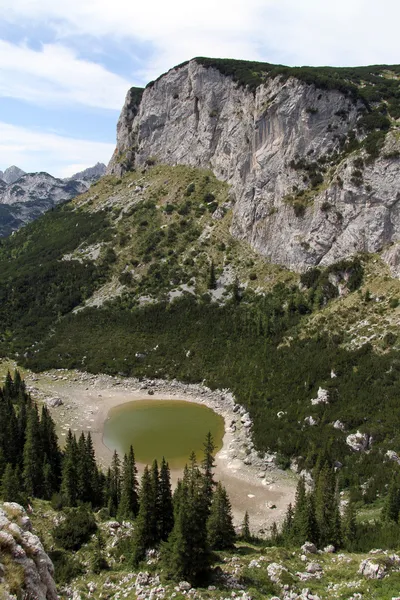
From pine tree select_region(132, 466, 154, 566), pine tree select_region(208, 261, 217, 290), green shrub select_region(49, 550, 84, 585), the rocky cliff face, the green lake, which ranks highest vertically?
the rocky cliff face

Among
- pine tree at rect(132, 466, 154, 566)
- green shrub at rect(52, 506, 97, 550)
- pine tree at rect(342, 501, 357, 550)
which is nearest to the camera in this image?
pine tree at rect(132, 466, 154, 566)

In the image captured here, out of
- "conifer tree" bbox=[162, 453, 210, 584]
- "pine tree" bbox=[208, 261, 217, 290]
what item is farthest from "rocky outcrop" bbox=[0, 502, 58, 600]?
"pine tree" bbox=[208, 261, 217, 290]

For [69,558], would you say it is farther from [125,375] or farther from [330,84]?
[330,84]

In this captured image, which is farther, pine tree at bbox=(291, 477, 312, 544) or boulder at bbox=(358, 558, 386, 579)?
pine tree at bbox=(291, 477, 312, 544)

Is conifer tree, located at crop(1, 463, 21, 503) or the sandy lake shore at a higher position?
conifer tree, located at crop(1, 463, 21, 503)

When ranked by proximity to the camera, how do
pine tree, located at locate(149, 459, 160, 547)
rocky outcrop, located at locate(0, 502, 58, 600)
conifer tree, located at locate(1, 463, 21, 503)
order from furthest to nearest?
1. conifer tree, located at locate(1, 463, 21, 503)
2. pine tree, located at locate(149, 459, 160, 547)
3. rocky outcrop, located at locate(0, 502, 58, 600)

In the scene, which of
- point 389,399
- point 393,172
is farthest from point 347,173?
point 389,399

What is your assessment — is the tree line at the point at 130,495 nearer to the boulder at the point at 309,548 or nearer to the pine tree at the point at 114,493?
the pine tree at the point at 114,493

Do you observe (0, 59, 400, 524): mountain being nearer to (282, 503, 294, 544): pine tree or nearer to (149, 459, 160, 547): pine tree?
(282, 503, 294, 544): pine tree
